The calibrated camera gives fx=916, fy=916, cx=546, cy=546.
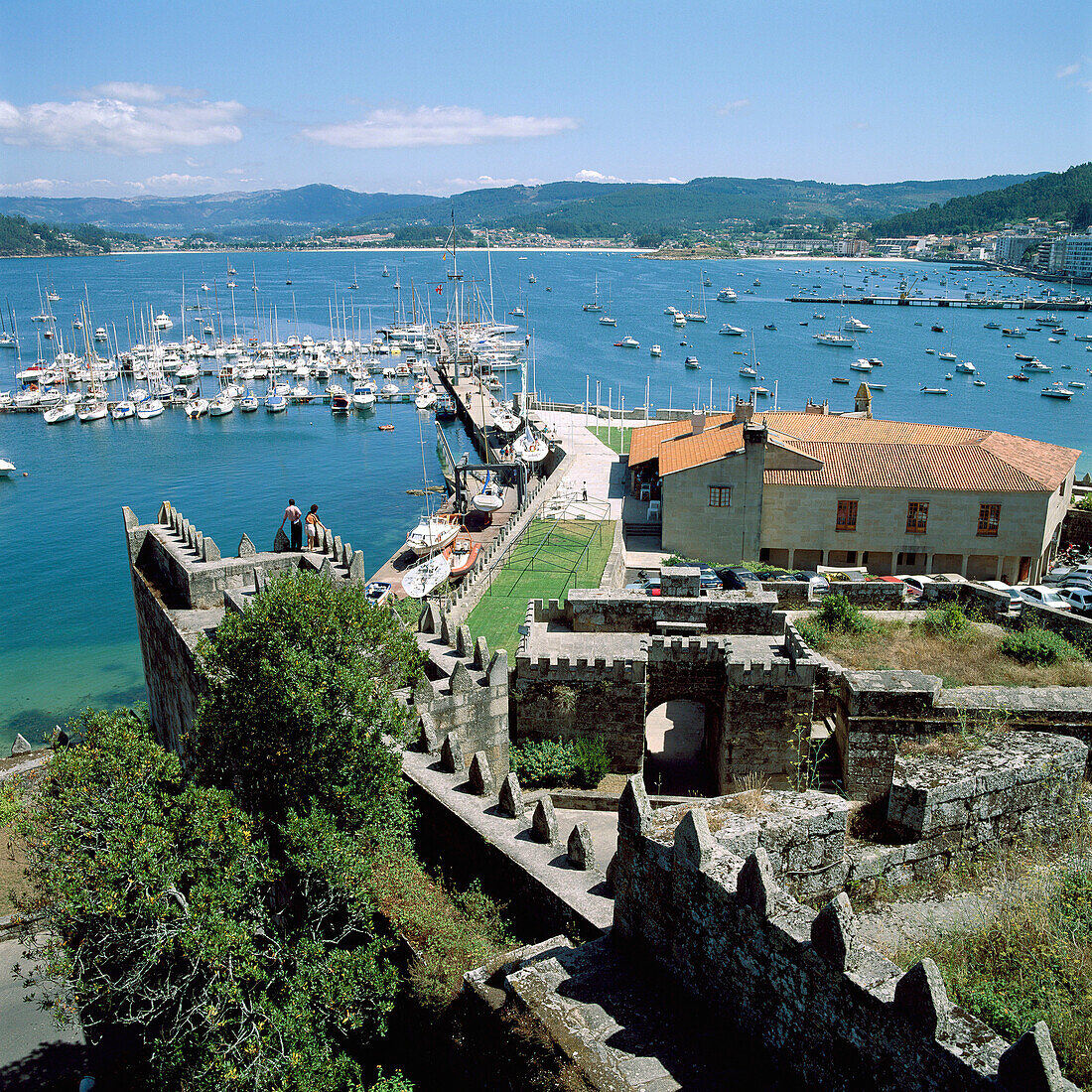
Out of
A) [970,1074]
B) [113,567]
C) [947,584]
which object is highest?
[970,1074]

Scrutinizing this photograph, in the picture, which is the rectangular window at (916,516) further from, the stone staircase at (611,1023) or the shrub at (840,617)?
the stone staircase at (611,1023)

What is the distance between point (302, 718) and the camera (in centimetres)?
1243

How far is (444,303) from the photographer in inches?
7559

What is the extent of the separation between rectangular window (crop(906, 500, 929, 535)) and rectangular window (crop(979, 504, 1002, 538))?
93.5 inches

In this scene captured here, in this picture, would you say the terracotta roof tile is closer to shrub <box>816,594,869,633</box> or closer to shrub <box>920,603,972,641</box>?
shrub <box>920,603,972,641</box>

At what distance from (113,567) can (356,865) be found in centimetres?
5042

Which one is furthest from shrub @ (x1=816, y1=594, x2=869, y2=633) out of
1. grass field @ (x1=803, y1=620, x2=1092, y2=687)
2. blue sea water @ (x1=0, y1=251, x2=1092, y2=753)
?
blue sea water @ (x1=0, y1=251, x2=1092, y2=753)

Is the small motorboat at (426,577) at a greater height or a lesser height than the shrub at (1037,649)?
lesser

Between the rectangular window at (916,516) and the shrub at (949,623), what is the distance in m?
18.2

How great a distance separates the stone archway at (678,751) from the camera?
72.4ft

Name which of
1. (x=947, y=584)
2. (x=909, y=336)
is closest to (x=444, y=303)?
(x=909, y=336)

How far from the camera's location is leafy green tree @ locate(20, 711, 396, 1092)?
34.5 ft

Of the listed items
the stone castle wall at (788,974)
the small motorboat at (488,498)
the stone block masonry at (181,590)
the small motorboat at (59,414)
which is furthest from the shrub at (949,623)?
the small motorboat at (59,414)

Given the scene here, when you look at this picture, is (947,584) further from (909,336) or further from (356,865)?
(909,336)
